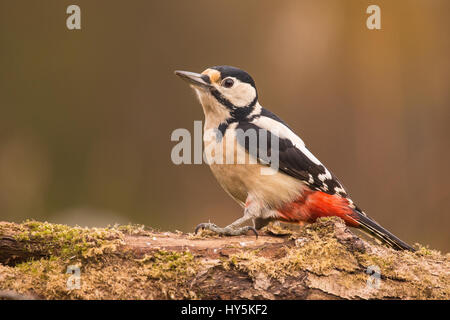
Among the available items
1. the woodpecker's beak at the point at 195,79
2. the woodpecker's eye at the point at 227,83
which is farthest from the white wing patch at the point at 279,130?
the woodpecker's beak at the point at 195,79

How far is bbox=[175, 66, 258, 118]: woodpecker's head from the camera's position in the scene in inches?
135

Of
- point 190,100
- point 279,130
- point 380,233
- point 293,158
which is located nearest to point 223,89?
point 279,130

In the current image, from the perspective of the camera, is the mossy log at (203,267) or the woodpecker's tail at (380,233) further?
the woodpecker's tail at (380,233)

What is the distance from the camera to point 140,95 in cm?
641

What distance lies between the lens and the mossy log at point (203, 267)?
7.64ft

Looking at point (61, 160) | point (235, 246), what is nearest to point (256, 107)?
point (235, 246)

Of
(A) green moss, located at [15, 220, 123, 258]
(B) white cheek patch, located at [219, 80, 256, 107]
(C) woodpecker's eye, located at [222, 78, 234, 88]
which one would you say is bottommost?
(A) green moss, located at [15, 220, 123, 258]

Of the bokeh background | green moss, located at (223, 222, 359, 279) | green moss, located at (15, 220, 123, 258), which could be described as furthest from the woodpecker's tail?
the bokeh background

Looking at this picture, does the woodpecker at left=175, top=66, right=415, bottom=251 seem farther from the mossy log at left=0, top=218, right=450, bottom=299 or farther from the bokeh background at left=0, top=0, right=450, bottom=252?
the bokeh background at left=0, top=0, right=450, bottom=252

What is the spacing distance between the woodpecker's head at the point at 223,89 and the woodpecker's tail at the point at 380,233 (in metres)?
1.09

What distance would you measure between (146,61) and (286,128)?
11.3 ft

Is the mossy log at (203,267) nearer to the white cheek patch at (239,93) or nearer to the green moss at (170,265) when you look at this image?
the green moss at (170,265)

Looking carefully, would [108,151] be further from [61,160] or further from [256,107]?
[256,107]

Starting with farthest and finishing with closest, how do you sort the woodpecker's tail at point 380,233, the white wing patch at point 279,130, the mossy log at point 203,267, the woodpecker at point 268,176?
the white wing patch at point 279,130, the woodpecker at point 268,176, the woodpecker's tail at point 380,233, the mossy log at point 203,267
